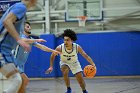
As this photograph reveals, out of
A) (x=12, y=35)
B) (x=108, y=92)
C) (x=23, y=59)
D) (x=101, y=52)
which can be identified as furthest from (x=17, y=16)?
(x=101, y=52)

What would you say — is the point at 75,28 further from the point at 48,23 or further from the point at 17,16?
the point at 17,16

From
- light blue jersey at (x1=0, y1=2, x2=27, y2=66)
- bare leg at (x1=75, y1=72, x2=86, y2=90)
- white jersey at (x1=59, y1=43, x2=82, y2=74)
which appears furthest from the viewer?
white jersey at (x1=59, y1=43, x2=82, y2=74)

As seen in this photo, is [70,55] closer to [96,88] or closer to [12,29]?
[96,88]

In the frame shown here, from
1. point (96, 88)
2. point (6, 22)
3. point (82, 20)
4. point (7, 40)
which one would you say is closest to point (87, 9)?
point (82, 20)

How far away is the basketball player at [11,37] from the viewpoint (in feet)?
13.9

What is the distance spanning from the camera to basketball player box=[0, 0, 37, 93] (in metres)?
4.23

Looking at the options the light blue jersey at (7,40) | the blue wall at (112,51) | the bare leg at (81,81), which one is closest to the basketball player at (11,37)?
the light blue jersey at (7,40)

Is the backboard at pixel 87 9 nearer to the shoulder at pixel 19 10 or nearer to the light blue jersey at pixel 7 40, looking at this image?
the light blue jersey at pixel 7 40

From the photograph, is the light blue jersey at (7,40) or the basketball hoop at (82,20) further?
the basketball hoop at (82,20)

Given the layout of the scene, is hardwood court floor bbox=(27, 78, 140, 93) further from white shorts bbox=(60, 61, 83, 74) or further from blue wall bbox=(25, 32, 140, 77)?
blue wall bbox=(25, 32, 140, 77)

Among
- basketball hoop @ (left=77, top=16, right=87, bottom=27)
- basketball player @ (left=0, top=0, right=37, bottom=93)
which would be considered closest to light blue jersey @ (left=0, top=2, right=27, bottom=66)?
basketball player @ (left=0, top=0, right=37, bottom=93)

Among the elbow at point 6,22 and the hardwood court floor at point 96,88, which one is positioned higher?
the elbow at point 6,22

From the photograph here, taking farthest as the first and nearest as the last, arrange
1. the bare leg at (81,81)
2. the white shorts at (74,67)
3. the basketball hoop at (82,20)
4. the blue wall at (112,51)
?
the basketball hoop at (82,20) < the blue wall at (112,51) < the white shorts at (74,67) < the bare leg at (81,81)

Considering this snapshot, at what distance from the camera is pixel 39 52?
1641cm
